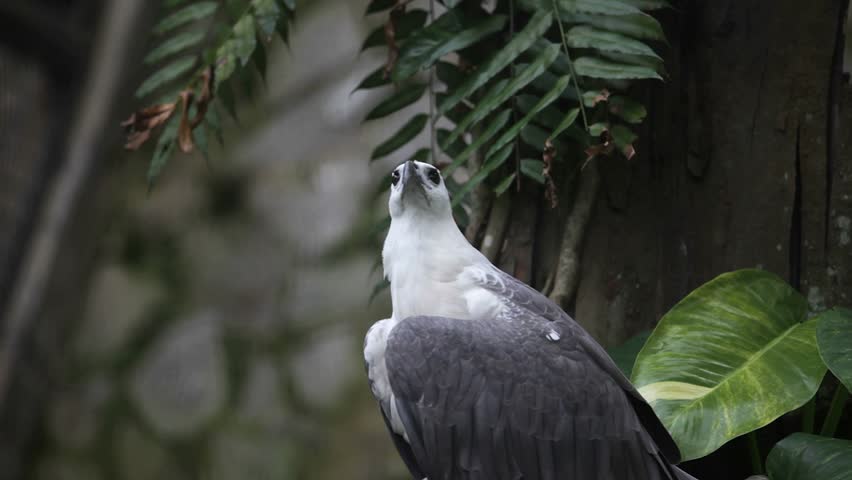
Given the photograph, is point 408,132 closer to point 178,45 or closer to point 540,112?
point 540,112

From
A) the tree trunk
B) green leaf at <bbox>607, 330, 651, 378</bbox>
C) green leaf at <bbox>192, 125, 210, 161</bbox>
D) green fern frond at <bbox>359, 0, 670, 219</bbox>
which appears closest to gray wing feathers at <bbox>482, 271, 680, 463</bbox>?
green leaf at <bbox>607, 330, 651, 378</bbox>

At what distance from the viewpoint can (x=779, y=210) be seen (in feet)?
6.68

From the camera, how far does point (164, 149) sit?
2119mm

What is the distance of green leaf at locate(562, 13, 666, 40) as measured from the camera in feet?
6.15

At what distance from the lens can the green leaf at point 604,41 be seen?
1.83m

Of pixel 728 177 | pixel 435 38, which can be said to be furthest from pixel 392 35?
pixel 728 177

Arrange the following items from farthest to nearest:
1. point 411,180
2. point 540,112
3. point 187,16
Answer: point 187,16
point 540,112
point 411,180

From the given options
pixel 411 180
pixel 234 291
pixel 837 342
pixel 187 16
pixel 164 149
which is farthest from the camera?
pixel 234 291

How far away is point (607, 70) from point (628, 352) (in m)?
0.58

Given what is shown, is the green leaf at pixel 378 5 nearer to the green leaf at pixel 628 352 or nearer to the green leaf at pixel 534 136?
the green leaf at pixel 534 136

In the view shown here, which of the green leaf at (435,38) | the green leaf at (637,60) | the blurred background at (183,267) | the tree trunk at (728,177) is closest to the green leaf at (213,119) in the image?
the green leaf at (435,38)

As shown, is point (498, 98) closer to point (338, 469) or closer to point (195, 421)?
point (338, 469)

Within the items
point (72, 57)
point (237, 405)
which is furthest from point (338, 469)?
point (72, 57)

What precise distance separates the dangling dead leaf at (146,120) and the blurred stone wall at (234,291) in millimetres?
1867
